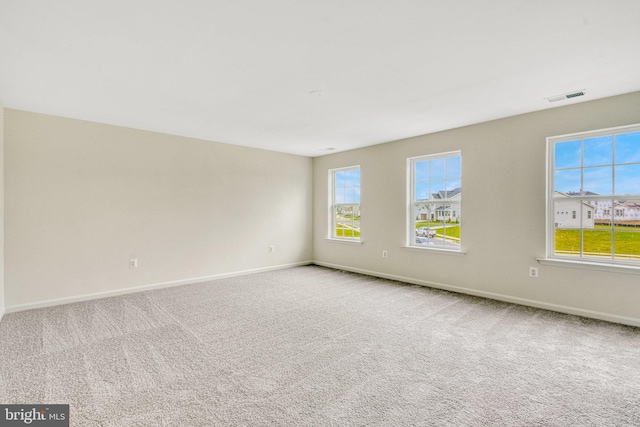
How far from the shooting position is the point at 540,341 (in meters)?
2.77

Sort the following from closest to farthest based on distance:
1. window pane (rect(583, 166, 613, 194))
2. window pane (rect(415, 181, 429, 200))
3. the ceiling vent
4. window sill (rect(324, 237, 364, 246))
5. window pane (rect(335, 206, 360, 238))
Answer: the ceiling vent → window pane (rect(583, 166, 613, 194)) → window pane (rect(415, 181, 429, 200)) → window sill (rect(324, 237, 364, 246)) → window pane (rect(335, 206, 360, 238))

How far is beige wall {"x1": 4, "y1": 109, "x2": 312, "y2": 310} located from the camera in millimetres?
3633

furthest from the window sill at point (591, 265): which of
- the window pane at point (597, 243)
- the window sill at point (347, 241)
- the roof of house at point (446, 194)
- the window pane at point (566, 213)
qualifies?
the window sill at point (347, 241)

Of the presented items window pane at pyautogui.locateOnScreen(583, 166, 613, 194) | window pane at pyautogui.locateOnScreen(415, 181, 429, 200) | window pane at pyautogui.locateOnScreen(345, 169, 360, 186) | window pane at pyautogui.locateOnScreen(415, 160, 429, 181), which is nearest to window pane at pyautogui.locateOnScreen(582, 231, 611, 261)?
window pane at pyautogui.locateOnScreen(583, 166, 613, 194)

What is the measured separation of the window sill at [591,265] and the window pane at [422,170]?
194 centimetres

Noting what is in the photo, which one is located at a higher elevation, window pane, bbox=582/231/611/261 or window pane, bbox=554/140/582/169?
window pane, bbox=554/140/582/169

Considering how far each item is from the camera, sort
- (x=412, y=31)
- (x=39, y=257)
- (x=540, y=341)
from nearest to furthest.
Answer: (x=412, y=31) < (x=540, y=341) < (x=39, y=257)

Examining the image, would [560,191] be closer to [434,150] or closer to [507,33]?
[434,150]

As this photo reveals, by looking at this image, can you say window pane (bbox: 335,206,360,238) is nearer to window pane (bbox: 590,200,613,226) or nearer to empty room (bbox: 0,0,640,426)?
empty room (bbox: 0,0,640,426)

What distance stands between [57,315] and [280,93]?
3.45 m

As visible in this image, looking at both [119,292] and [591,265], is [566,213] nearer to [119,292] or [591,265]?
[591,265]

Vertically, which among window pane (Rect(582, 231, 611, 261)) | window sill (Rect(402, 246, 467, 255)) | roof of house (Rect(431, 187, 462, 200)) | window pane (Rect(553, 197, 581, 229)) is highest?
roof of house (Rect(431, 187, 462, 200))

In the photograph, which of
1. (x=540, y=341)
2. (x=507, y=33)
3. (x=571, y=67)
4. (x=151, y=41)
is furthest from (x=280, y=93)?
(x=540, y=341)

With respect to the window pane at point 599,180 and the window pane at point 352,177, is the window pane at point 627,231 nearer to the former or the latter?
the window pane at point 599,180
